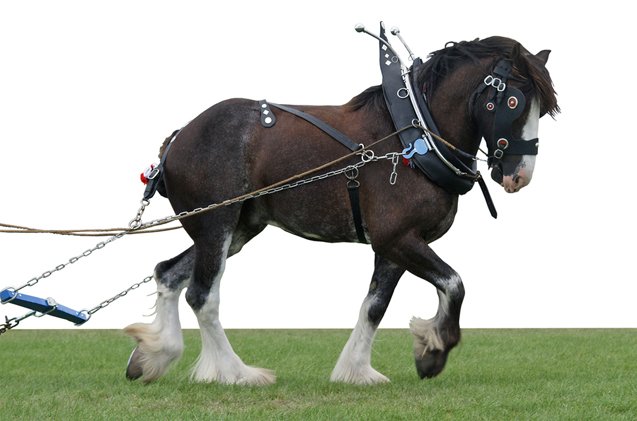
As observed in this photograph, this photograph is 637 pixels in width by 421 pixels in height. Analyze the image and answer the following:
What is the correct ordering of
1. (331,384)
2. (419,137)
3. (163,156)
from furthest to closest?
1. (163,156)
2. (331,384)
3. (419,137)

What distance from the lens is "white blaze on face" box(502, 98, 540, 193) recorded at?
9.09 m

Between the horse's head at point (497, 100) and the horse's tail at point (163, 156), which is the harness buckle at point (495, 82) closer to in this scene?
the horse's head at point (497, 100)

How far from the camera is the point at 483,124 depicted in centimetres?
921

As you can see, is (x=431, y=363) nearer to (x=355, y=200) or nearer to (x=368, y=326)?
(x=368, y=326)

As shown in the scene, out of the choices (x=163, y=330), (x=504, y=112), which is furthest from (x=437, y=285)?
(x=163, y=330)

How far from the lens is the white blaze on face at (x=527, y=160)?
909cm

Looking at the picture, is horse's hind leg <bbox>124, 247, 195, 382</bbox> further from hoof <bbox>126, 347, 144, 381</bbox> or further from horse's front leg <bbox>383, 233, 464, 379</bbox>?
horse's front leg <bbox>383, 233, 464, 379</bbox>

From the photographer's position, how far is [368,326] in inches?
391

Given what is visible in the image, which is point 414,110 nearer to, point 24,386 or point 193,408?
point 193,408

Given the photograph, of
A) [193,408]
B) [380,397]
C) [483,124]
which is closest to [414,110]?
[483,124]

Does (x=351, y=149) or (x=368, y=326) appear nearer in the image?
(x=351, y=149)

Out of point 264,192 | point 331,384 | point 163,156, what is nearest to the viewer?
point 264,192

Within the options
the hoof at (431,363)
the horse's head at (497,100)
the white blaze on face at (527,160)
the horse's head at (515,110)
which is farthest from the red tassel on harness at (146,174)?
the white blaze on face at (527,160)

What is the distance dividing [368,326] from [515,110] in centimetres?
221
